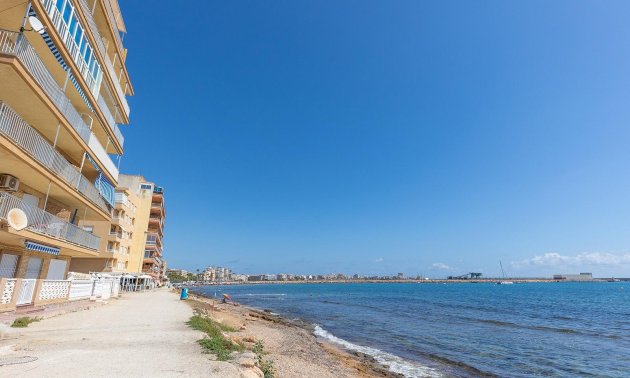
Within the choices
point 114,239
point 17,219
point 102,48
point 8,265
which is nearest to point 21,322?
point 17,219

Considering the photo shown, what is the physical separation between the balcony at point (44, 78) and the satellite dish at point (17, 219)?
555cm

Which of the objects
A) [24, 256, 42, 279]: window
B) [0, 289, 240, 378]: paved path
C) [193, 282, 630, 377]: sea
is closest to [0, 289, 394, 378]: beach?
[0, 289, 240, 378]: paved path

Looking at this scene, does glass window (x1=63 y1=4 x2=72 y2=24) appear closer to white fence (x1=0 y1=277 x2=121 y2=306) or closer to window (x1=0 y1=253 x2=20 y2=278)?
window (x1=0 y1=253 x2=20 y2=278)

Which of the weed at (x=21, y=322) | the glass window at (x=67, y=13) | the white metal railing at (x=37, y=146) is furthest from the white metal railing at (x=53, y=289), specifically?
the glass window at (x=67, y=13)

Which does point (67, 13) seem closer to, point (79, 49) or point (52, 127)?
point (79, 49)

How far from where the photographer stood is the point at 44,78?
15742mm

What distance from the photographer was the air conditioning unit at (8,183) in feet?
52.7

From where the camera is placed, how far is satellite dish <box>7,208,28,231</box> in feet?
46.5

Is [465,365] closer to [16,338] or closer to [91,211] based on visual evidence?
[16,338]

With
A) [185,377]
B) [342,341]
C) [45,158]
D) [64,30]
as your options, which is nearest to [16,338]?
[185,377]

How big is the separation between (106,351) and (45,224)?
1264 centimetres

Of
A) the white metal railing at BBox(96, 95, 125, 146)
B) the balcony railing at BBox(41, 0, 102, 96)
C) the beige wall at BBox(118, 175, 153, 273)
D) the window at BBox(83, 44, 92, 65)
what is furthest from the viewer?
the beige wall at BBox(118, 175, 153, 273)

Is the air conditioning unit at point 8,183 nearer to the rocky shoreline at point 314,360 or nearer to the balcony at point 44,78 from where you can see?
the balcony at point 44,78

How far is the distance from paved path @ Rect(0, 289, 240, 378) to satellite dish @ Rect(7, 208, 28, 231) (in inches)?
165
